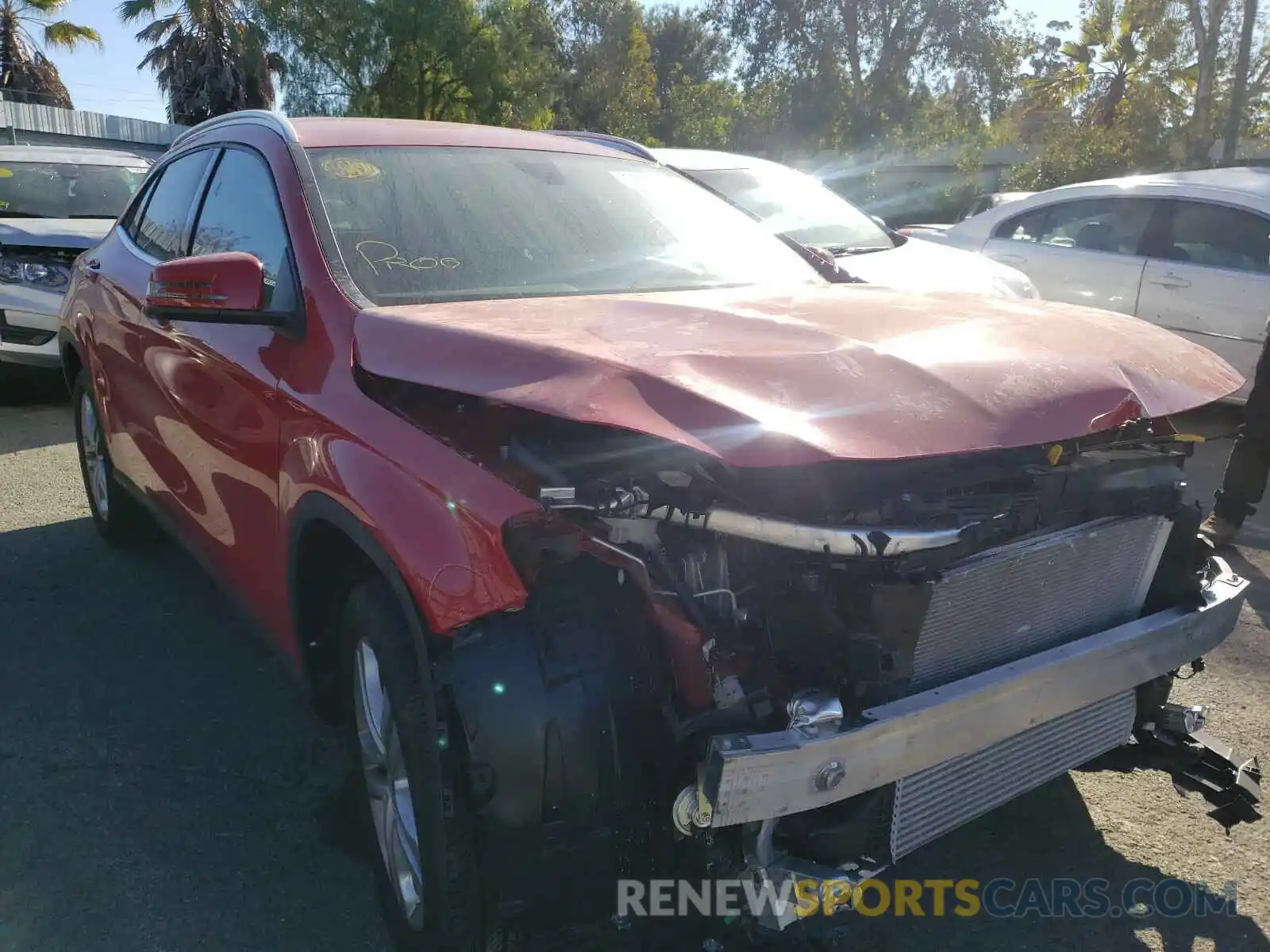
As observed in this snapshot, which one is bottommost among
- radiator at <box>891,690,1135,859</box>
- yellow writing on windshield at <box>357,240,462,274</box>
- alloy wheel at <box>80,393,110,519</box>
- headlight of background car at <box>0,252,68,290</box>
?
alloy wheel at <box>80,393,110,519</box>

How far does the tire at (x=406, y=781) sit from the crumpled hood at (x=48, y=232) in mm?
6407

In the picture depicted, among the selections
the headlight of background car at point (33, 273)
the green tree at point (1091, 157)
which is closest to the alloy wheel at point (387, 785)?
the headlight of background car at point (33, 273)

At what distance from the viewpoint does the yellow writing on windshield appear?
268 centimetres

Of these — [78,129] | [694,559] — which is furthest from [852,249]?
[78,129]

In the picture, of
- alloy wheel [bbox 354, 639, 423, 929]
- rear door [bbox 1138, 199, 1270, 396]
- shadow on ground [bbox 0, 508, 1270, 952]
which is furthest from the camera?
rear door [bbox 1138, 199, 1270, 396]

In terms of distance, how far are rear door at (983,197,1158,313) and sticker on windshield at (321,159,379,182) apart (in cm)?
593

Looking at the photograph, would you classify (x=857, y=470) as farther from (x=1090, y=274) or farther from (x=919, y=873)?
(x=1090, y=274)

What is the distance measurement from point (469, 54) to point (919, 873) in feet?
74.9

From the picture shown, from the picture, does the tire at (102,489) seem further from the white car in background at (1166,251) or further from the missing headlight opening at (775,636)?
the white car in background at (1166,251)

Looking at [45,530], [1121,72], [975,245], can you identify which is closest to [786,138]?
[1121,72]

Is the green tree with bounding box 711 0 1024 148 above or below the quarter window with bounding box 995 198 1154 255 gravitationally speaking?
above

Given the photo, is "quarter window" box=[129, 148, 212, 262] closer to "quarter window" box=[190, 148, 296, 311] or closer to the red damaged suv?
"quarter window" box=[190, 148, 296, 311]

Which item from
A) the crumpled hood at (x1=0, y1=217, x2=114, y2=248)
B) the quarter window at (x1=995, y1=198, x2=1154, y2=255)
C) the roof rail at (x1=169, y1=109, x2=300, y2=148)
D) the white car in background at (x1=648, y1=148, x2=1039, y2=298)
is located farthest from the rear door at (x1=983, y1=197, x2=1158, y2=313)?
the crumpled hood at (x1=0, y1=217, x2=114, y2=248)

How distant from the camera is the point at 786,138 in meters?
31.5
